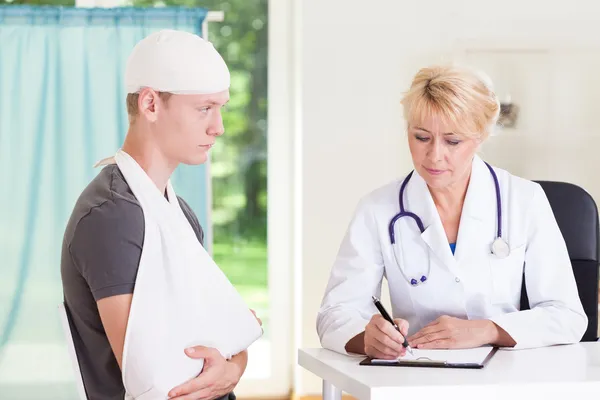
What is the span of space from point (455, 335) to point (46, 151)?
2094 mm

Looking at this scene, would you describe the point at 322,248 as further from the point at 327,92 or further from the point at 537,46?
the point at 537,46

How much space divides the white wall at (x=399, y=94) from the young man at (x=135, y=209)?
2.20 meters

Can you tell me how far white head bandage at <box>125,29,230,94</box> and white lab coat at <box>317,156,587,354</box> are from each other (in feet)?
2.29

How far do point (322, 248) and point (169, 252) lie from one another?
236cm

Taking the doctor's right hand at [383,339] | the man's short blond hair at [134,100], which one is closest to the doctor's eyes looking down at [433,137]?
the doctor's right hand at [383,339]

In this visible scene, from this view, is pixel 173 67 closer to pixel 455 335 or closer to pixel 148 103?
pixel 148 103

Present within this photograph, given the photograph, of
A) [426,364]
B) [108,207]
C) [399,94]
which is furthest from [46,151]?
[426,364]

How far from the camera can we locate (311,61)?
151 inches

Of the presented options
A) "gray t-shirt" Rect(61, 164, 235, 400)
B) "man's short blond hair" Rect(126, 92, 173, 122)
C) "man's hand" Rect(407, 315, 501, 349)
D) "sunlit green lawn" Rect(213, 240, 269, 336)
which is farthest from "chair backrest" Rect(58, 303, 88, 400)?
"sunlit green lawn" Rect(213, 240, 269, 336)

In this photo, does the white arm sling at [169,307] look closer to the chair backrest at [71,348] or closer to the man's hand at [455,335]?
the chair backrest at [71,348]

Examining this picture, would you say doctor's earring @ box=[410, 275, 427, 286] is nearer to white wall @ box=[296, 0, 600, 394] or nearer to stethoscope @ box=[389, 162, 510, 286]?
stethoscope @ box=[389, 162, 510, 286]

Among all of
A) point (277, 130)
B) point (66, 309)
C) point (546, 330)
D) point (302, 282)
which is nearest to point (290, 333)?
point (302, 282)

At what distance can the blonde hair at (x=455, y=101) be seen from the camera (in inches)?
80.8

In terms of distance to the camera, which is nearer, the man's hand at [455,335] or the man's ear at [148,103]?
the man's ear at [148,103]
